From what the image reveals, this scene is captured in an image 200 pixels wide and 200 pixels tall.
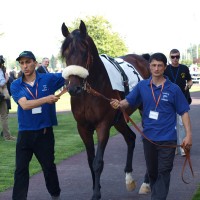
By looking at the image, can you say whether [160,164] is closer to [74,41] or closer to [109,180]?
[74,41]

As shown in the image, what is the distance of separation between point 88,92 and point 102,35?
118ft

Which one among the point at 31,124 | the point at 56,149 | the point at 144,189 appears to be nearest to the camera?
the point at 31,124

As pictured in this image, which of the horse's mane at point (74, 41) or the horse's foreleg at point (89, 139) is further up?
the horse's mane at point (74, 41)

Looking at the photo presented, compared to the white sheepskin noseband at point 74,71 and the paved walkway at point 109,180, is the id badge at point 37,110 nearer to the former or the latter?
the white sheepskin noseband at point 74,71

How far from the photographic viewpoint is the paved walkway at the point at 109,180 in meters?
6.52

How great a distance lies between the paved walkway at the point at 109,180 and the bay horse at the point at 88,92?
317 mm

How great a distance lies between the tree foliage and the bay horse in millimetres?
34755

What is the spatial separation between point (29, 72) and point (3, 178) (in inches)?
110

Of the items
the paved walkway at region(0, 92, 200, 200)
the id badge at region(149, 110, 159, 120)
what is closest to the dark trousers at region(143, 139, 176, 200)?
the id badge at region(149, 110, 159, 120)

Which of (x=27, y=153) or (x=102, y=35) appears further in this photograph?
(x=102, y=35)

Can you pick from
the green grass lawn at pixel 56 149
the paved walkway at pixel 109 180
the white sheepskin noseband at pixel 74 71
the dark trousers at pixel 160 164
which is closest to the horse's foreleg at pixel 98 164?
the paved walkway at pixel 109 180

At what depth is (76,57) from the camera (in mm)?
5785

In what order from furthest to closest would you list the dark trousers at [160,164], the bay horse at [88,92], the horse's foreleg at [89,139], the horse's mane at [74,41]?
the horse's foreleg at [89,139] → the horse's mane at [74,41] → the bay horse at [88,92] → the dark trousers at [160,164]

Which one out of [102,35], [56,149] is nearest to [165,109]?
[56,149]
